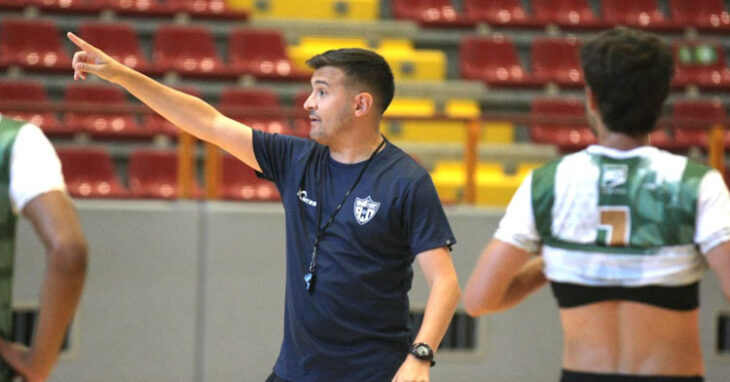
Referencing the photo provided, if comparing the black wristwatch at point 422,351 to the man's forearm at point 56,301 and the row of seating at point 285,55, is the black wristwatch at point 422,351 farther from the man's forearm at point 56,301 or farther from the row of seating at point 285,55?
the row of seating at point 285,55

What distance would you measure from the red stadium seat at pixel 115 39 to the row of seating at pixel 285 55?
0.03 feet

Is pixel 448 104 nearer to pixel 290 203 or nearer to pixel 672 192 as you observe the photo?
pixel 290 203

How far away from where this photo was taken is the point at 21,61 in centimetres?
1059

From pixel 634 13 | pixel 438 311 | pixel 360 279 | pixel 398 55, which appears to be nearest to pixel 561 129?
pixel 398 55

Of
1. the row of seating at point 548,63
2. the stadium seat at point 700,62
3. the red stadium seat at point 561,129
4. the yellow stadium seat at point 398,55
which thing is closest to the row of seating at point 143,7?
the yellow stadium seat at point 398,55

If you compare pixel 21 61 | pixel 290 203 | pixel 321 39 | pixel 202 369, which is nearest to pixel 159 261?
pixel 202 369

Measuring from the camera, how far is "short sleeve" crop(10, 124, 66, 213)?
218 centimetres

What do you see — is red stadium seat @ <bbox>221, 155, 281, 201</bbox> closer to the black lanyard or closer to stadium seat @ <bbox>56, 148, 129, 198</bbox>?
stadium seat @ <bbox>56, 148, 129, 198</bbox>

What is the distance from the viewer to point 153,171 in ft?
28.8

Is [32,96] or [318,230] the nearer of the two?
[318,230]

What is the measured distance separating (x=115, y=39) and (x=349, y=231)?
7981 millimetres

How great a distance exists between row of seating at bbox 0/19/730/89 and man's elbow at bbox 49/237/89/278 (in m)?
8.65

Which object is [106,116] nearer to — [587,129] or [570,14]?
[587,129]

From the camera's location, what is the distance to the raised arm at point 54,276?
216 cm
